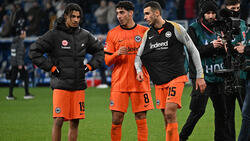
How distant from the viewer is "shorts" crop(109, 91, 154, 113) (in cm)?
770

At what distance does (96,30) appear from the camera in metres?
22.8

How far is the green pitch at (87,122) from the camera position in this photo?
9.41 m

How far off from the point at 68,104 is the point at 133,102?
3.49ft

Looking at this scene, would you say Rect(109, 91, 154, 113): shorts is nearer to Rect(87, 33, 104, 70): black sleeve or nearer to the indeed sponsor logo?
Rect(87, 33, 104, 70): black sleeve

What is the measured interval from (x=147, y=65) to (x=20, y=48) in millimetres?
9248

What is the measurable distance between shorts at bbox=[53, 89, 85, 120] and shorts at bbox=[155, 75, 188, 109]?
1.15m

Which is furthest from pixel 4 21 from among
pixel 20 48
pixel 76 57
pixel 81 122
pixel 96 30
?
pixel 76 57

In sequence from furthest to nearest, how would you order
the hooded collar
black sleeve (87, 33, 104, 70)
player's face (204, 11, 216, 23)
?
player's face (204, 11, 216, 23), black sleeve (87, 33, 104, 70), the hooded collar

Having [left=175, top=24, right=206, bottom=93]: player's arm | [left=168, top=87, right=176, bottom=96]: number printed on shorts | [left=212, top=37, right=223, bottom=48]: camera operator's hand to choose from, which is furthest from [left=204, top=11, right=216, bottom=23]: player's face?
[left=168, top=87, right=176, bottom=96]: number printed on shorts

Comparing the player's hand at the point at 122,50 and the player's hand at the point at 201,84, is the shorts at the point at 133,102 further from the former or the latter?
the player's hand at the point at 201,84

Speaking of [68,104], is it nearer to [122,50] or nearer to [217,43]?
[122,50]

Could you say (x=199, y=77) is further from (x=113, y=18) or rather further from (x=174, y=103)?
(x=113, y=18)

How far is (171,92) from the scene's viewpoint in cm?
724

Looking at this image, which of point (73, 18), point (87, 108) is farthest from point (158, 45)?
point (87, 108)
